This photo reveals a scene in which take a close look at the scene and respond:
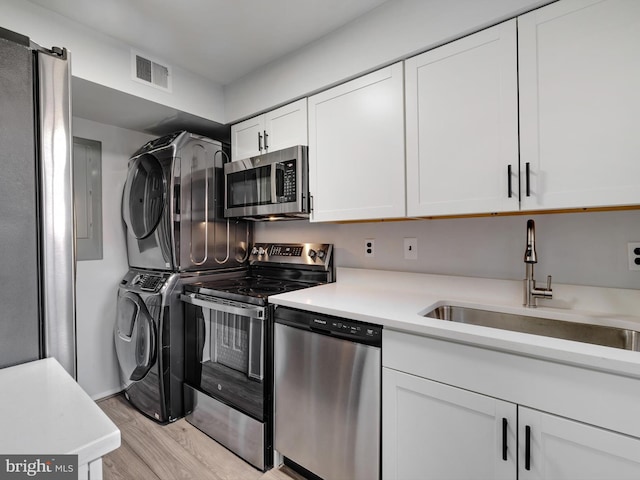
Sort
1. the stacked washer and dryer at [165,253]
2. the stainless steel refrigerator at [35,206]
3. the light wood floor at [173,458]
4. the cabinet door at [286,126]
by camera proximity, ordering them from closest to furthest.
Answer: the stainless steel refrigerator at [35,206]
the light wood floor at [173,458]
the cabinet door at [286,126]
the stacked washer and dryer at [165,253]

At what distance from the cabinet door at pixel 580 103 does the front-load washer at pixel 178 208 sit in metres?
2.03

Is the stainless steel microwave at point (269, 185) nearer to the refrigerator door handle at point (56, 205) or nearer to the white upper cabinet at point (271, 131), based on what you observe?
the white upper cabinet at point (271, 131)

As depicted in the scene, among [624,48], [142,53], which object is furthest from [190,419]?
[624,48]

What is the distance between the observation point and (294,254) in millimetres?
2398

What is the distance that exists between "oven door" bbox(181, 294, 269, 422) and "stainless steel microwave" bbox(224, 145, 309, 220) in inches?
25.8

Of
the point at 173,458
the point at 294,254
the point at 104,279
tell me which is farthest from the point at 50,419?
the point at 104,279

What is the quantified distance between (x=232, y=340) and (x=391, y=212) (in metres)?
1.20

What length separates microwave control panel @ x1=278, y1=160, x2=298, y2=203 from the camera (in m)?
2.00

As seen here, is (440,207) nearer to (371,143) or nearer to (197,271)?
(371,143)

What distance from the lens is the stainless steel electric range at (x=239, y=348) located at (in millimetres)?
1739

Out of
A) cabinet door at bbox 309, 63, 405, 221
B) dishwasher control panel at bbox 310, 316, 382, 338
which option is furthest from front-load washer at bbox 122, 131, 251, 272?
dishwasher control panel at bbox 310, 316, 382, 338

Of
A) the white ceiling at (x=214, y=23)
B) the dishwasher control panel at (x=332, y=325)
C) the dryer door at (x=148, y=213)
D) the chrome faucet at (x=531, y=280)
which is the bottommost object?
the dishwasher control panel at (x=332, y=325)

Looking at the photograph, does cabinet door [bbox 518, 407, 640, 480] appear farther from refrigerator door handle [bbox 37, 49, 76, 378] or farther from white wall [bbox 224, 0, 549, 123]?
white wall [bbox 224, 0, 549, 123]

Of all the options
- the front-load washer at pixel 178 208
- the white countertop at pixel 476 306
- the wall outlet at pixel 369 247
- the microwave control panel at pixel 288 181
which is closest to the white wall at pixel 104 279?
the front-load washer at pixel 178 208
